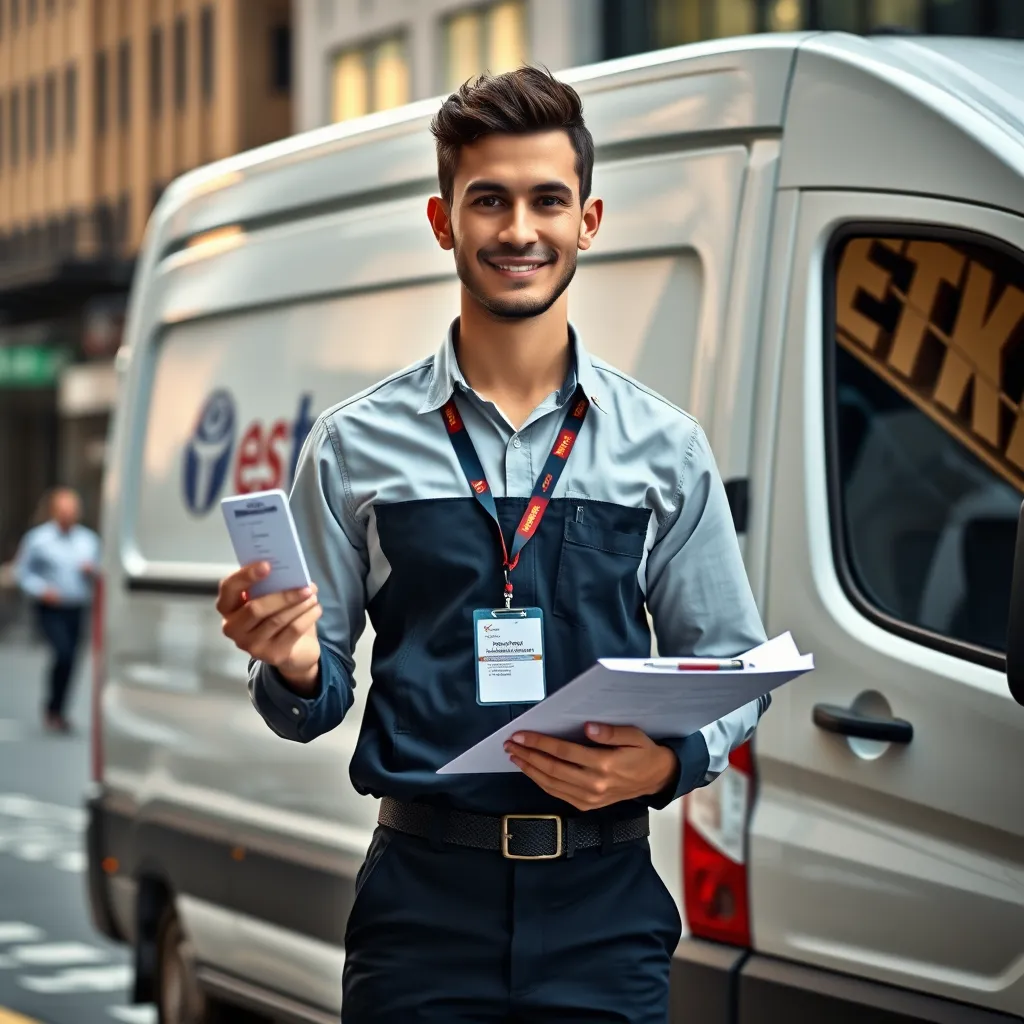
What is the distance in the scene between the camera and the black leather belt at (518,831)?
2.76 meters

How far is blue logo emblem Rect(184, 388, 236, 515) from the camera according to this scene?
548 cm

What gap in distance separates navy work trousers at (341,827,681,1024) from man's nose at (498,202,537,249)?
0.79m

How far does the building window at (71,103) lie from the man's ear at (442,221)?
125 feet

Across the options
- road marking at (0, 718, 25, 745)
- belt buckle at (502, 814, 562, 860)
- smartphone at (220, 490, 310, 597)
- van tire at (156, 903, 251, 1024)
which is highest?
smartphone at (220, 490, 310, 597)

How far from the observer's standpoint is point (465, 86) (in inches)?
112

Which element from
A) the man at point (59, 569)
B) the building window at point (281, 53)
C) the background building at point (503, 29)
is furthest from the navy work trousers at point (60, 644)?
the building window at point (281, 53)

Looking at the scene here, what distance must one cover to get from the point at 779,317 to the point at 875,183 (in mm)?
284

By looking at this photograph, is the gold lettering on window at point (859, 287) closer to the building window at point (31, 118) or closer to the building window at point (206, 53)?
the building window at point (206, 53)

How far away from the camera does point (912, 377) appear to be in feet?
12.2

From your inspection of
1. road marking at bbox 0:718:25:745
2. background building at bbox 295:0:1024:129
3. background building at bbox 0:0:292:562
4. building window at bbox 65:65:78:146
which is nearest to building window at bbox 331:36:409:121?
background building at bbox 295:0:1024:129

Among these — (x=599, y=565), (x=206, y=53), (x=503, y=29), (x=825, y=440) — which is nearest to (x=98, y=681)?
(x=825, y=440)

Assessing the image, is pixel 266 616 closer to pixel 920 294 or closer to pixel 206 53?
pixel 920 294

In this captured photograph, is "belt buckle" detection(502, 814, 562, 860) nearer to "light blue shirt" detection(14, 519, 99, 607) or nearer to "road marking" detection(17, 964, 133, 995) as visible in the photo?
"road marking" detection(17, 964, 133, 995)

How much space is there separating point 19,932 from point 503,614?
5.38 meters
